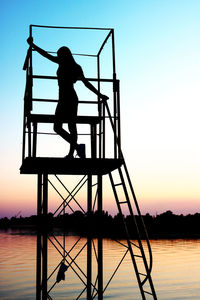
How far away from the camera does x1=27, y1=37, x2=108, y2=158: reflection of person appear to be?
8.55 m

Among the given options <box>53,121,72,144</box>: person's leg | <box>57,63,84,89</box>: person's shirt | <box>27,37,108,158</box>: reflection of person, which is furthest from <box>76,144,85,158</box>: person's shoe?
<box>57,63,84,89</box>: person's shirt

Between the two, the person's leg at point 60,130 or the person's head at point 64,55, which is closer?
the person's head at point 64,55

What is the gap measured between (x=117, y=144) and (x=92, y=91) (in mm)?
1199

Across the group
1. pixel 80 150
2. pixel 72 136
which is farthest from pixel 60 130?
pixel 80 150

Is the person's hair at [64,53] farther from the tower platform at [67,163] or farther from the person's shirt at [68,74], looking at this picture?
the tower platform at [67,163]

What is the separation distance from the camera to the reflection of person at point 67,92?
8.55 m

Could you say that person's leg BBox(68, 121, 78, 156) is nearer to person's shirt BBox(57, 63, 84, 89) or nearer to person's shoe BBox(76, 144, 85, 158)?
person's shoe BBox(76, 144, 85, 158)

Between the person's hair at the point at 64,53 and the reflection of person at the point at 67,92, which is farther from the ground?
the person's hair at the point at 64,53

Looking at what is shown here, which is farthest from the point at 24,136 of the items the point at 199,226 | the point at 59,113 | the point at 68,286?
the point at 199,226

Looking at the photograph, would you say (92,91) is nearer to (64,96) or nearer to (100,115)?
(64,96)

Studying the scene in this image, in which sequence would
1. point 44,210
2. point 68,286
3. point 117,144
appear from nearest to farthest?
1. point 117,144
2. point 44,210
3. point 68,286

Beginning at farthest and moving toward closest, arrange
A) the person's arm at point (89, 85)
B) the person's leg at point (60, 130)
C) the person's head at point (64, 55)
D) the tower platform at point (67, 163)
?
the person's leg at point (60, 130) < the person's arm at point (89, 85) < the person's head at point (64, 55) < the tower platform at point (67, 163)

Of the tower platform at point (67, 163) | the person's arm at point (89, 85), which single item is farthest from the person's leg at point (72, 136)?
the person's arm at point (89, 85)

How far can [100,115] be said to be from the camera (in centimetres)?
998
